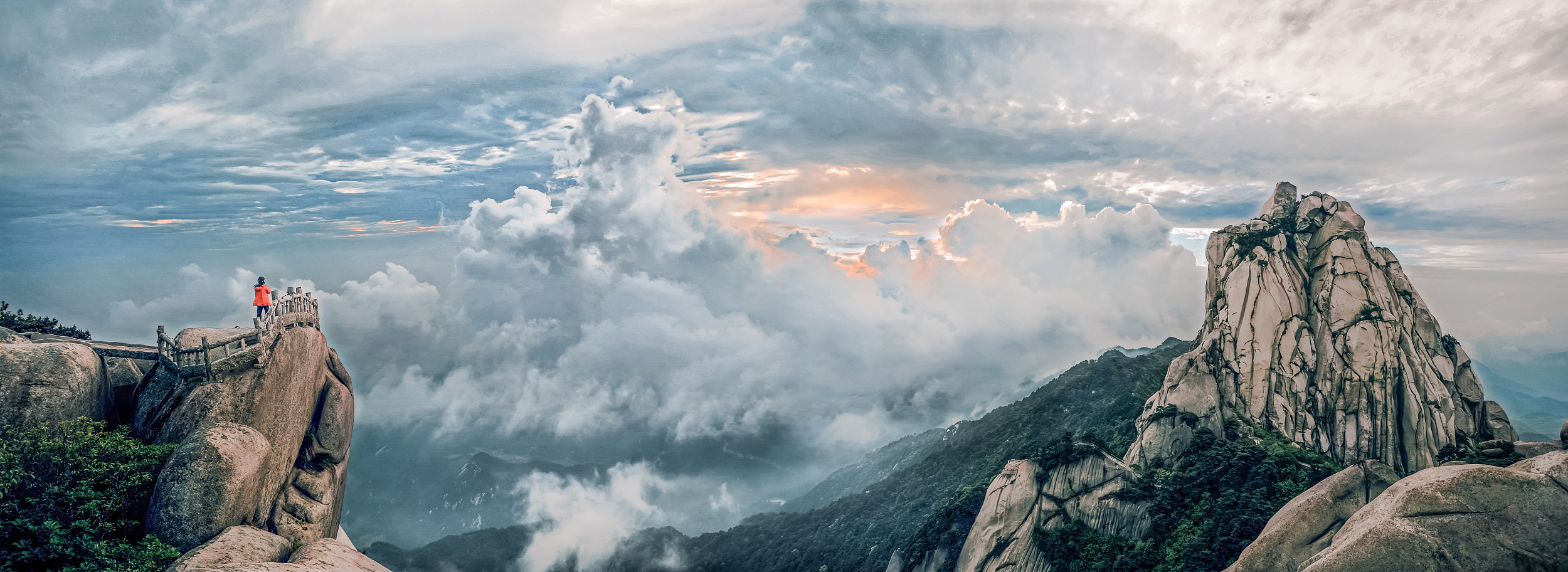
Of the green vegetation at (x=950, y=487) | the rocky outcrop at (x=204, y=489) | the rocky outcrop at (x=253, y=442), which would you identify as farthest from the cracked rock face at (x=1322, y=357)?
the rocky outcrop at (x=204, y=489)

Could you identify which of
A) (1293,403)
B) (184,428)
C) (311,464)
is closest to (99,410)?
(184,428)

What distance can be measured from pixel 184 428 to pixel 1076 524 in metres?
58.7

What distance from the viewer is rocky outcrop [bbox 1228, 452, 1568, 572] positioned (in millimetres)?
21203

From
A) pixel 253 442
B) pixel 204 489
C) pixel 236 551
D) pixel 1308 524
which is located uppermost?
pixel 253 442

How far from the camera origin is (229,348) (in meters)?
29.6

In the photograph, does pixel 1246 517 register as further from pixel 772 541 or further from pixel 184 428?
pixel 772 541

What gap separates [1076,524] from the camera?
51.2 metres

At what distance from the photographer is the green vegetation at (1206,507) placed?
4453 cm

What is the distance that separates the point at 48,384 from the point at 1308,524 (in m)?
56.9

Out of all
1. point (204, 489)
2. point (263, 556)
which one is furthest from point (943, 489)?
point (204, 489)

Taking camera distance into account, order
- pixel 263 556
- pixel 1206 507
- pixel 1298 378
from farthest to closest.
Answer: pixel 1298 378 < pixel 1206 507 < pixel 263 556

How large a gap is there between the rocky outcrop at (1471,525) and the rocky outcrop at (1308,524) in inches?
180

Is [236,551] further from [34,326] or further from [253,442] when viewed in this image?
[34,326]

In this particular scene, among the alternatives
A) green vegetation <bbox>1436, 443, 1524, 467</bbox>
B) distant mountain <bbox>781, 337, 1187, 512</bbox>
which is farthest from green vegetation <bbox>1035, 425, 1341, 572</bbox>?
distant mountain <bbox>781, 337, 1187, 512</bbox>
